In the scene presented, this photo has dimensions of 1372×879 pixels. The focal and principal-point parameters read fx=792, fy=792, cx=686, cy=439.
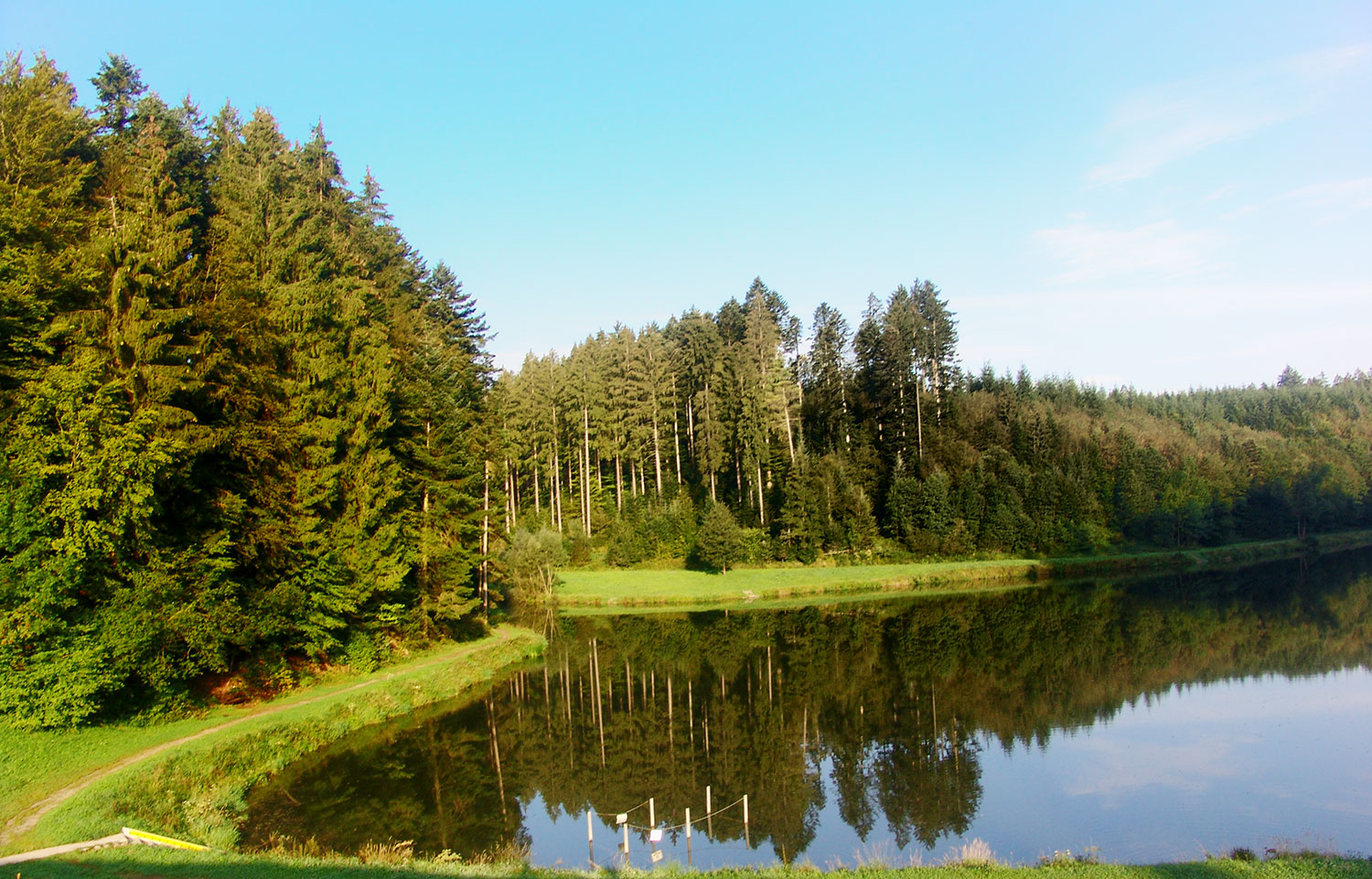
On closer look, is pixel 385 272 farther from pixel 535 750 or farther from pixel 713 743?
pixel 713 743

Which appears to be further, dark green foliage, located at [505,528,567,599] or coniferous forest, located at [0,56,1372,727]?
dark green foliage, located at [505,528,567,599]

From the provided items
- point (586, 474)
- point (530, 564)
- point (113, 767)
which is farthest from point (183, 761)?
point (586, 474)

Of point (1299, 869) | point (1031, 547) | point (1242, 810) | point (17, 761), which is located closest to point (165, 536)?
point (17, 761)

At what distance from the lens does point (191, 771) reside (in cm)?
1719

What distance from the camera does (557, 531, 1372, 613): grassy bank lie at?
168 feet

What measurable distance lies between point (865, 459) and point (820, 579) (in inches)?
583

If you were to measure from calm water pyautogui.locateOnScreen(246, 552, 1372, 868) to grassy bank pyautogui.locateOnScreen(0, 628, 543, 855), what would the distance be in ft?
2.73

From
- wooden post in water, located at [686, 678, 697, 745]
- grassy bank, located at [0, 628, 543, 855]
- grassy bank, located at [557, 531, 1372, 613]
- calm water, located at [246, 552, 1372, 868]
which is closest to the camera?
grassy bank, located at [0, 628, 543, 855]

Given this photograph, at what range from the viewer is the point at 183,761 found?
17312mm

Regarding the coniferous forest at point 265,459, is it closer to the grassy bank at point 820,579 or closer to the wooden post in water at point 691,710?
the grassy bank at point 820,579

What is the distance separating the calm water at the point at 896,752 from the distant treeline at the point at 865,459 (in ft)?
72.9

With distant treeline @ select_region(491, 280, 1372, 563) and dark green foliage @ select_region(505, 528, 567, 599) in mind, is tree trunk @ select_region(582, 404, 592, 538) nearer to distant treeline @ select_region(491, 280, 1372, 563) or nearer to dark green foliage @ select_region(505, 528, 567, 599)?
distant treeline @ select_region(491, 280, 1372, 563)

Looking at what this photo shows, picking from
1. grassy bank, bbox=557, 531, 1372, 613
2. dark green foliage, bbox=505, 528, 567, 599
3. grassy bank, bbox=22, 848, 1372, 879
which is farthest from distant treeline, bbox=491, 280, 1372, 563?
grassy bank, bbox=22, 848, 1372, 879

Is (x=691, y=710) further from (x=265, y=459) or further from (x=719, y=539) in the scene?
(x=719, y=539)
